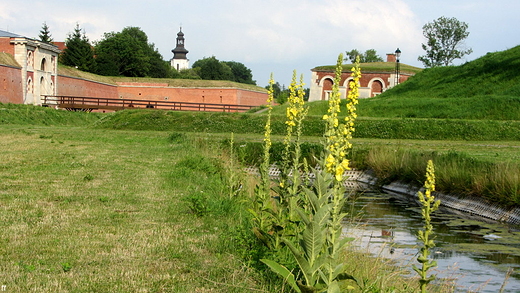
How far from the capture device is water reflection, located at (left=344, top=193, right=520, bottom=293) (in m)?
7.53

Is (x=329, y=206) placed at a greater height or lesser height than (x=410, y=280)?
greater

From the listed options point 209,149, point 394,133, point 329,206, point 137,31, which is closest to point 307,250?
point 329,206

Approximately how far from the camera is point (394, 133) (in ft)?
94.1

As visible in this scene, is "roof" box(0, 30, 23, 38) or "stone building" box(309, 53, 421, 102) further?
"stone building" box(309, 53, 421, 102)

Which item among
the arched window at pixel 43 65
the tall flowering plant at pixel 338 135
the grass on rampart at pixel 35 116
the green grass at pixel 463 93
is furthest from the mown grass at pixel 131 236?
the arched window at pixel 43 65

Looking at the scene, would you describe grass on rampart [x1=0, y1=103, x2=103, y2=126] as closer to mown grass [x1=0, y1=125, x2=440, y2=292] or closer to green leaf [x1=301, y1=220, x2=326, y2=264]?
mown grass [x1=0, y1=125, x2=440, y2=292]

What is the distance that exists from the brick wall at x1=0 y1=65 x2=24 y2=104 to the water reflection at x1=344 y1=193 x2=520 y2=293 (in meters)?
43.7

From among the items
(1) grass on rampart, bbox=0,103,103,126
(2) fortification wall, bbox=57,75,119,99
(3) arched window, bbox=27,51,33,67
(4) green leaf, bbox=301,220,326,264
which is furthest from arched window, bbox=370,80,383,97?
(4) green leaf, bbox=301,220,326,264

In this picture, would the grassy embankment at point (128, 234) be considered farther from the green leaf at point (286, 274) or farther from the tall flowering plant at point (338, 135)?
the tall flowering plant at point (338, 135)

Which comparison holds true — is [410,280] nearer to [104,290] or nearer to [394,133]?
[104,290]

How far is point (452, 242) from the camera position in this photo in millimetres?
9852

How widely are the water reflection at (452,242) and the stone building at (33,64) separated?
4565 centimetres

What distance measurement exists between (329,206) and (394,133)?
25.4 metres

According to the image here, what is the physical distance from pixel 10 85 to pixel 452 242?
48364 mm
